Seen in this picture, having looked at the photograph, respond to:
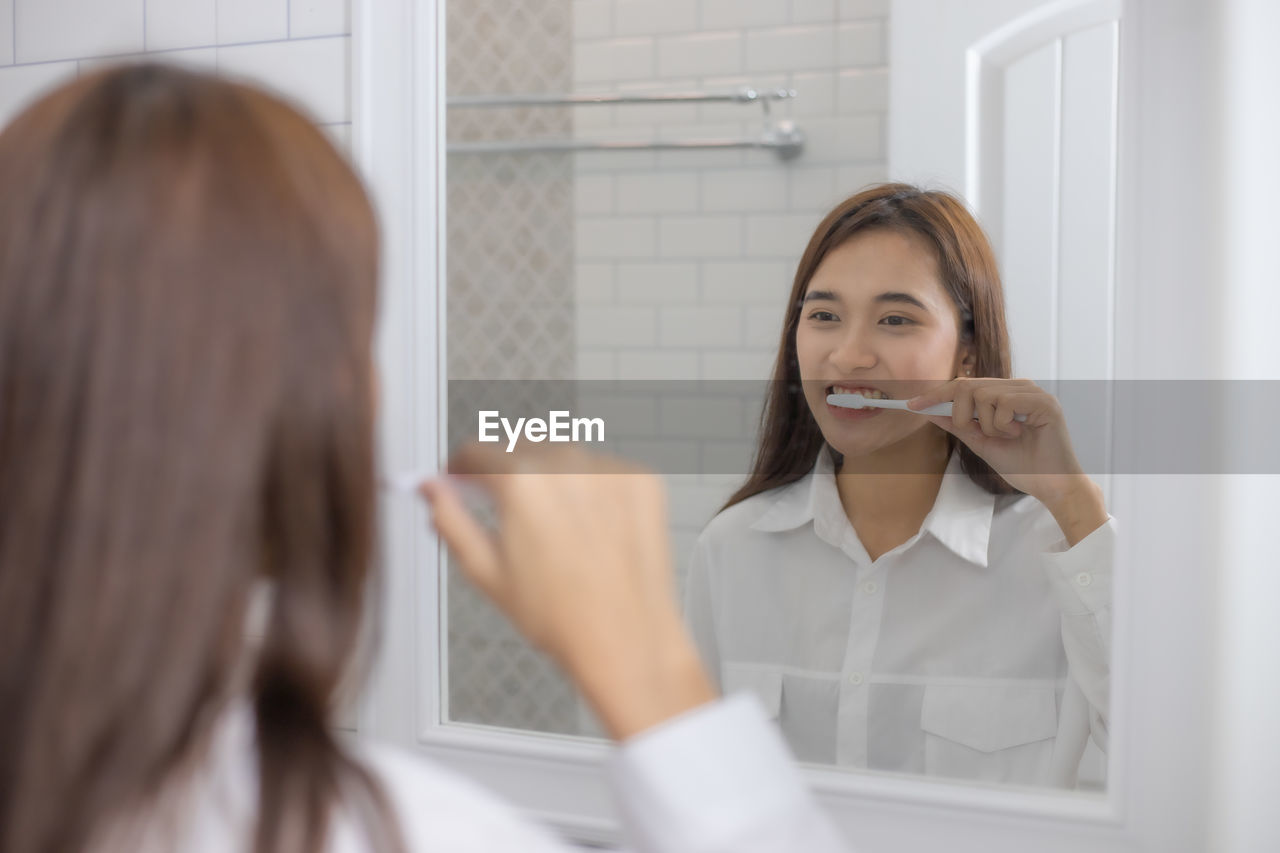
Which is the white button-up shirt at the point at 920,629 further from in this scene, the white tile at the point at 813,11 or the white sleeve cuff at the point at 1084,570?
the white tile at the point at 813,11

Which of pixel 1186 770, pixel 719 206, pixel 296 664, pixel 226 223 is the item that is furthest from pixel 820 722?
pixel 226 223

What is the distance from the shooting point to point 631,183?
3.21 feet

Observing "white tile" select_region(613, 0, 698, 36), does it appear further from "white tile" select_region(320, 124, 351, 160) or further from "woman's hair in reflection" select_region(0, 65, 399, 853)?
"woman's hair in reflection" select_region(0, 65, 399, 853)

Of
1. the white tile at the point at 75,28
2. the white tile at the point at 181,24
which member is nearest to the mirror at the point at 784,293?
the white tile at the point at 181,24

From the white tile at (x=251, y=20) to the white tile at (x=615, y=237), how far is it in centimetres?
41

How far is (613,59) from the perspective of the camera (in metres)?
0.99

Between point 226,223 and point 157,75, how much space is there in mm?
80

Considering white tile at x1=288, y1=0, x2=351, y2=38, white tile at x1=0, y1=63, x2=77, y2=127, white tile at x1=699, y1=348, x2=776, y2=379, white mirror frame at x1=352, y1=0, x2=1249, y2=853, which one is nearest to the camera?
white mirror frame at x1=352, y1=0, x2=1249, y2=853

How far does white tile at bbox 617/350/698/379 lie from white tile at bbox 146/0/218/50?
0.60 meters

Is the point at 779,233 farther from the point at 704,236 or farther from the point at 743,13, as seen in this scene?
the point at 743,13

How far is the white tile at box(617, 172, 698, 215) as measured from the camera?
95cm

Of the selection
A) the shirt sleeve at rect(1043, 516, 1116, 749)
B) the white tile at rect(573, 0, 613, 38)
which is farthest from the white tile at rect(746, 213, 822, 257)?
the shirt sleeve at rect(1043, 516, 1116, 749)

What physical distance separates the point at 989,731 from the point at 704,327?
0.44 meters

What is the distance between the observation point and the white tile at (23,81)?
1195 millimetres
